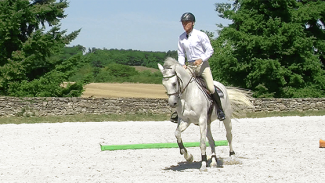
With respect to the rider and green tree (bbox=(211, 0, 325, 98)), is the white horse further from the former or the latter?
green tree (bbox=(211, 0, 325, 98))

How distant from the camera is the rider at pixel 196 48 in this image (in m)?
8.84

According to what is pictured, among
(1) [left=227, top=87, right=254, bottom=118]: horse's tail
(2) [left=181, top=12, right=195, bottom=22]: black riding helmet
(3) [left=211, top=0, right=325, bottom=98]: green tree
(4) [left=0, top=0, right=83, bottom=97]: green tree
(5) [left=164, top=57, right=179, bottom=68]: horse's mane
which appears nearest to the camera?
(5) [left=164, top=57, right=179, bottom=68]: horse's mane

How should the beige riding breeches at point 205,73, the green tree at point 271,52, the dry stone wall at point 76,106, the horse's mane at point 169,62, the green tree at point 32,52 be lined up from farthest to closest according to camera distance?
the green tree at point 271,52 → the green tree at point 32,52 → the dry stone wall at point 76,106 → the beige riding breeches at point 205,73 → the horse's mane at point 169,62

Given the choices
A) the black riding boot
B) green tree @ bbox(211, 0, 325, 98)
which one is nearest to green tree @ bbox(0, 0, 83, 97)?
green tree @ bbox(211, 0, 325, 98)

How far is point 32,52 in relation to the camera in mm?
24562

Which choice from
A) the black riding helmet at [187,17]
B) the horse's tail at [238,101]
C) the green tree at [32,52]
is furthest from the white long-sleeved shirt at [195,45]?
the green tree at [32,52]

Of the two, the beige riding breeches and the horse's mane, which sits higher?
the horse's mane

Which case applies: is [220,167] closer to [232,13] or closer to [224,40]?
[232,13]

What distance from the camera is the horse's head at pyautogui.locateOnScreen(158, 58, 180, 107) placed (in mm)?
8117

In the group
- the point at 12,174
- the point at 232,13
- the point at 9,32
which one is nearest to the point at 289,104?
the point at 232,13

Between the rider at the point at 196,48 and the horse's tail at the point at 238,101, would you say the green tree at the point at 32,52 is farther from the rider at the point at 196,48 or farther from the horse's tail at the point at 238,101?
the rider at the point at 196,48

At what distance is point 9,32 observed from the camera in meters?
23.8

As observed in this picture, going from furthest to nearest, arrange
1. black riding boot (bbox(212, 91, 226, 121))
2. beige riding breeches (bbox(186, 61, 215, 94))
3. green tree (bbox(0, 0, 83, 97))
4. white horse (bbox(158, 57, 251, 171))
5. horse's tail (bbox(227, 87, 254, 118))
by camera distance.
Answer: green tree (bbox(0, 0, 83, 97)), horse's tail (bbox(227, 87, 254, 118)), black riding boot (bbox(212, 91, 226, 121)), beige riding breeches (bbox(186, 61, 215, 94)), white horse (bbox(158, 57, 251, 171))

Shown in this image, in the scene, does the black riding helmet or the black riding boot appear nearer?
the black riding helmet
